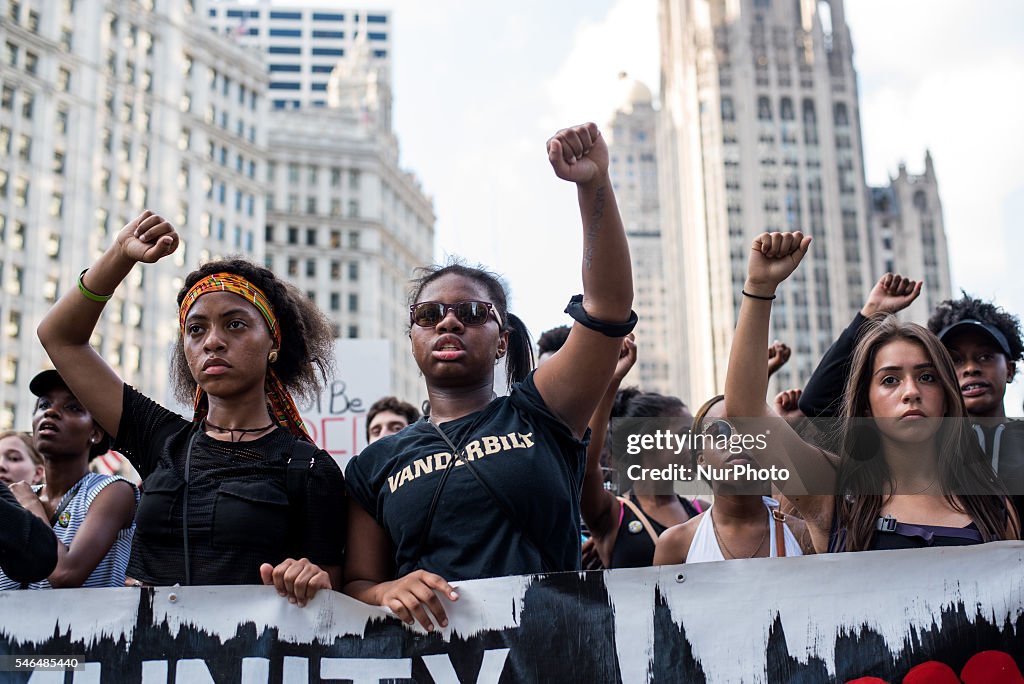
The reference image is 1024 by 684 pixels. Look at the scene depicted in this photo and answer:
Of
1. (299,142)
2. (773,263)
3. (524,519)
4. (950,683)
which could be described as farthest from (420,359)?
(299,142)

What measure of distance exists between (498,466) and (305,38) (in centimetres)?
12715

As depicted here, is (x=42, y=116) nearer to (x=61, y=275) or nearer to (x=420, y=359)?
(x=61, y=275)

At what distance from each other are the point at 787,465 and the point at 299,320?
5.93 ft

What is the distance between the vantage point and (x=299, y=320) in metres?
Answer: 4.10

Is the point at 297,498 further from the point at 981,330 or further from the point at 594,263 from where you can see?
the point at 981,330

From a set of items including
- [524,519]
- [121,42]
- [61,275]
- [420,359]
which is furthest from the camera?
[121,42]

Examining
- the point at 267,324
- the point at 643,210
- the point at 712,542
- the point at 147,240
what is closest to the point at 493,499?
the point at 267,324

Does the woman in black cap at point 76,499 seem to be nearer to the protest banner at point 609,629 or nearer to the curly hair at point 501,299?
the protest banner at point 609,629

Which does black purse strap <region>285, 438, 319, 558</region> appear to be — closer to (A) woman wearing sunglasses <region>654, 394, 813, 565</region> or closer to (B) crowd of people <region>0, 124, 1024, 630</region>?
(B) crowd of people <region>0, 124, 1024, 630</region>

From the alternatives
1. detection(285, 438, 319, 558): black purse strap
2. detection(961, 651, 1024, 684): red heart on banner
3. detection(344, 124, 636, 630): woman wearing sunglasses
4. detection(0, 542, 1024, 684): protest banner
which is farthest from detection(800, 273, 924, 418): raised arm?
detection(285, 438, 319, 558): black purse strap

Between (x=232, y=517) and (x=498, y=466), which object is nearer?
(x=498, y=466)

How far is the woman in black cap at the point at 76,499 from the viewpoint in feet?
13.4

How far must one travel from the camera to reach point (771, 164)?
305 feet

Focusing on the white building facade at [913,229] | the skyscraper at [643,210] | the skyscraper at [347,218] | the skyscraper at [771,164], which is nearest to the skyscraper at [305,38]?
the skyscraper at [643,210]
